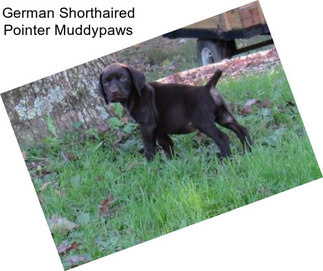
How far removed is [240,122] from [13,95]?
171 cm

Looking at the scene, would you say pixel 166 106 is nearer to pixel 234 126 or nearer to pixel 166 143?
pixel 166 143

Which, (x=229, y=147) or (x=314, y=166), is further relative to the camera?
(x=229, y=147)

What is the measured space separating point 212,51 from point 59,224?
1.77 m

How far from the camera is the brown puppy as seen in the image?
4766mm

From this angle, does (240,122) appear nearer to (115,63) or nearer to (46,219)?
(115,63)

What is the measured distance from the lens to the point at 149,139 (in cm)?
482

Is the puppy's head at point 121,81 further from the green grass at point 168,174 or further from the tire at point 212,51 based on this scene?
the tire at point 212,51

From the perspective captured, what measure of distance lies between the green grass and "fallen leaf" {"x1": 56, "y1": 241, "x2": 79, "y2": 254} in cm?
3

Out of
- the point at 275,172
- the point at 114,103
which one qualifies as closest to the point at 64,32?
the point at 114,103

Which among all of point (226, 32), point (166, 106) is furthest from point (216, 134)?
point (226, 32)

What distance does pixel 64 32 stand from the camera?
4.68 metres

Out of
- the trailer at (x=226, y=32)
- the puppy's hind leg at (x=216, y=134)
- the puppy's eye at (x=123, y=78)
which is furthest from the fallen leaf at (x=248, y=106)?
the puppy's eye at (x=123, y=78)

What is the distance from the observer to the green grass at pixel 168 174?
4.07 m

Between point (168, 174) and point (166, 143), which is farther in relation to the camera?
point (166, 143)
